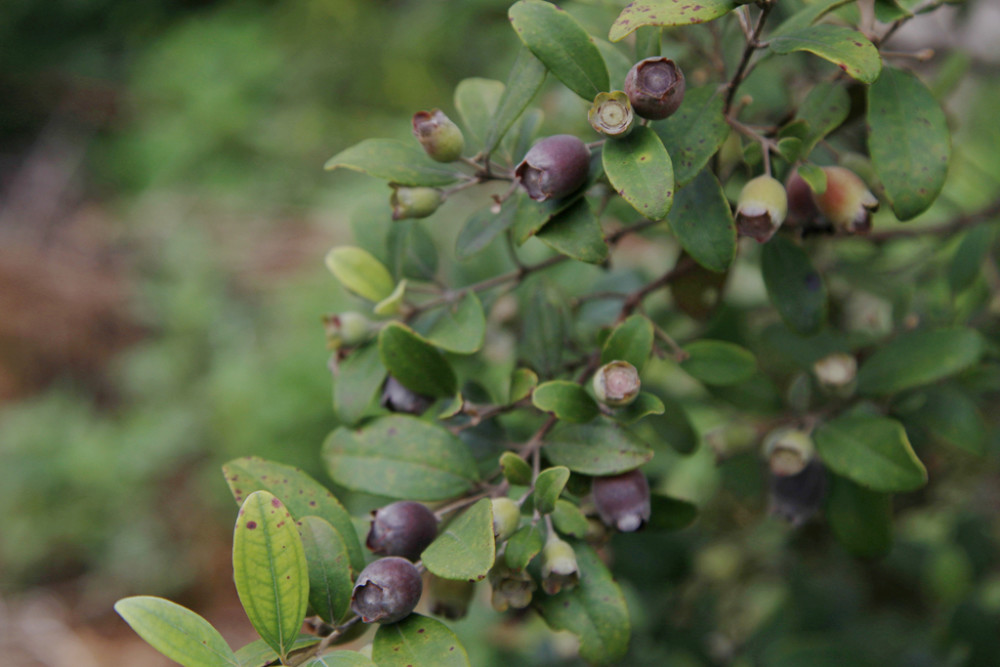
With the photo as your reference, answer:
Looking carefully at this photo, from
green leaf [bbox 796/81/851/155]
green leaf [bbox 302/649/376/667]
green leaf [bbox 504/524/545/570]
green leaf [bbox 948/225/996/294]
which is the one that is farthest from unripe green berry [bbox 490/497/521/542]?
green leaf [bbox 948/225/996/294]

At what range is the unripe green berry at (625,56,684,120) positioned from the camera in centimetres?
46

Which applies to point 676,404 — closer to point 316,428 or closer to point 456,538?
point 456,538

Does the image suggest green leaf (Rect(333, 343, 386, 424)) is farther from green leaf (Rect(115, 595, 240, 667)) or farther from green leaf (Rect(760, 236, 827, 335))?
green leaf (Rect(760, 236, 827, 335))

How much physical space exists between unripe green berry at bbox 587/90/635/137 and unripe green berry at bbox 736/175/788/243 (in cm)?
10

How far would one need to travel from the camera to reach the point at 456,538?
0.47 metres

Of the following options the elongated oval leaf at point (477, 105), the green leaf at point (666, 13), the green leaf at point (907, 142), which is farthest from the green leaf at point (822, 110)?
the elongated oval leaf at point (477, 105)

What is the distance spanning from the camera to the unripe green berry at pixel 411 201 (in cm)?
57

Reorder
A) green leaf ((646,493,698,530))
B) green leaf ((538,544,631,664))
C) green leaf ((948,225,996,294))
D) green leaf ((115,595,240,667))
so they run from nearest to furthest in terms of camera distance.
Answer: green leaf ((115,595,240,667)), green leaf ((538,544,631,664)), green leaf ((646,493,698,530)), green leaf ((948,225,996,294))

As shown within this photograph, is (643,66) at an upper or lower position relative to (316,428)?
upper

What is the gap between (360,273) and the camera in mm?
674

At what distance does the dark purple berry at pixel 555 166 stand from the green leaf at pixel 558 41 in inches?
1.8

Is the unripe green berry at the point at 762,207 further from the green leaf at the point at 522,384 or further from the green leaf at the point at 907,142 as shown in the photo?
the green leaf at the point at 522,384

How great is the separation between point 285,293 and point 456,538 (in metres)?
2.36

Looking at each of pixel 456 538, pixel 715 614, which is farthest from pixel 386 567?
pixel 715 614
